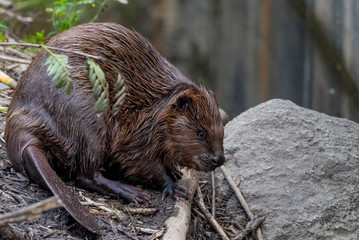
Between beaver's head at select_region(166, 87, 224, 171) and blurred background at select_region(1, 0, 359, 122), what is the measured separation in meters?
0.46

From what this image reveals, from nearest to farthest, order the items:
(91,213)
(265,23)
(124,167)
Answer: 1. (91,213)
2. (124,167)
3. (265,23)

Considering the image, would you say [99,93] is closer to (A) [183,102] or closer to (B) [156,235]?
(B) [156,235]

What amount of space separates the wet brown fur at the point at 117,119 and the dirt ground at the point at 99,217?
0.15 metres

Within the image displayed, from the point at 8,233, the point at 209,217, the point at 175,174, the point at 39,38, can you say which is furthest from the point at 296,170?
the point at 39,38

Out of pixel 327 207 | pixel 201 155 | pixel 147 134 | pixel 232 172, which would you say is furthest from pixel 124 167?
pixel 327 207

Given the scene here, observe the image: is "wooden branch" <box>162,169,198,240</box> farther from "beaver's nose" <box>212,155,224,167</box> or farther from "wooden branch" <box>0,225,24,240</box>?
"wooden branch" <box>0,225,24,240</box>

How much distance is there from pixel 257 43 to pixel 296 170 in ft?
16.0

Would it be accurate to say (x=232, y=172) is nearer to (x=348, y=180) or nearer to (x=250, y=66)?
(x=348, y=180)

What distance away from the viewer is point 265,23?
8.51 meters

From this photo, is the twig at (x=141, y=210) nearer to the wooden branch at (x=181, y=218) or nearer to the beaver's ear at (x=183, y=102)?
the wooden branch at (x=181, y=218)

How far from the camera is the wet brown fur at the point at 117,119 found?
3619mm

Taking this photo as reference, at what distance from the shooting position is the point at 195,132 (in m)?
3.85

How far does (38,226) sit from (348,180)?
6.87 feet

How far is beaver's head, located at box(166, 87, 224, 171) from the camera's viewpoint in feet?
12.6
